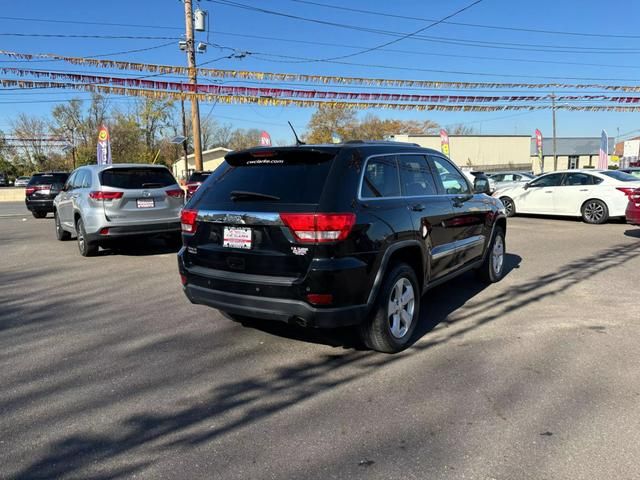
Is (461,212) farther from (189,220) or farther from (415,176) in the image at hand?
(189,220)

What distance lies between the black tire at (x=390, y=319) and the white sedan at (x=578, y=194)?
1073 centimetres

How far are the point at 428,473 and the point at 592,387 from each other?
1.70 m

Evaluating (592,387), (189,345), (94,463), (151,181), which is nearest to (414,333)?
(592,387)

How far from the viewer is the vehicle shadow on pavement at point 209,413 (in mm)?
2783

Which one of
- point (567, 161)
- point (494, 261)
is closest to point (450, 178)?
point (494, 261)

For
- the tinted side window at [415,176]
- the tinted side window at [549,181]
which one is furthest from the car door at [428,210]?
the tinted side window at [549,181]

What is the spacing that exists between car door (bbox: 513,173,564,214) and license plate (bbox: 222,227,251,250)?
12550 mm

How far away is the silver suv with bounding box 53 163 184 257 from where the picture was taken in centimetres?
853

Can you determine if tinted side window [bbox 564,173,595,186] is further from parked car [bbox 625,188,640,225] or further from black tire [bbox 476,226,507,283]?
black tire [bbox 476,226,507,283]

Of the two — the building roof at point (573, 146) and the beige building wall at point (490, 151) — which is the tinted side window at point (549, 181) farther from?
the building roof at point (573, 146)

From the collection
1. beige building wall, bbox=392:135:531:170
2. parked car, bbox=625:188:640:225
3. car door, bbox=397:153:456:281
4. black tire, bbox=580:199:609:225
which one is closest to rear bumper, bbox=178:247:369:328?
car door, bbox=397:153:456:281

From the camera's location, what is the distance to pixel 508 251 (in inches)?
368

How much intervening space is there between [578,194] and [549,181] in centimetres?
113

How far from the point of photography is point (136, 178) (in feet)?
29.0
